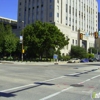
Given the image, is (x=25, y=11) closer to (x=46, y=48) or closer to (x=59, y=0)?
(x=59, y=0)

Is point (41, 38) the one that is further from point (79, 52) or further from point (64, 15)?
point (64, 15)

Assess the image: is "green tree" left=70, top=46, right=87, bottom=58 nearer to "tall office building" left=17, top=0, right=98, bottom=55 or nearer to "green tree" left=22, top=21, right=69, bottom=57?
"tall office building" left=17, top=0, right=98, bottom=55

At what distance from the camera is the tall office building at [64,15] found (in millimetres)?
103631

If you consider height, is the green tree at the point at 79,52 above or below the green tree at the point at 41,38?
below

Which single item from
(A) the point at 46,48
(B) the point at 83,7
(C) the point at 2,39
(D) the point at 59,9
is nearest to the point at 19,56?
(C) the point at 2,39

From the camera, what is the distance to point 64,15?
4272 inches

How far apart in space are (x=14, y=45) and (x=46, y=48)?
427 inches

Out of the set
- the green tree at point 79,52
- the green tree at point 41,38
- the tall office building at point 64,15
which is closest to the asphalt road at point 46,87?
the green tree at point 41,38

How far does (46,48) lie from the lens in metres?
62.0

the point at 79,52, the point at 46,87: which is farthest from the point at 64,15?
the point at 46,87

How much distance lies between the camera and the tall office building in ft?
340

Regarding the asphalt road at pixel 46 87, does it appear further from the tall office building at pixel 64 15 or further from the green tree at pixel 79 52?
the green tree at pixel 79 52

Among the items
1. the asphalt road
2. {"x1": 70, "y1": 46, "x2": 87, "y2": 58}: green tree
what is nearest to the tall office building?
{"x1": 70, "y1": 46, "x2": 87, "y2": 58}: green tree

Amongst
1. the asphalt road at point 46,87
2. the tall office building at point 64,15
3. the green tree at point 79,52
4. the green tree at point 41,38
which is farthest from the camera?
the tall office building at point 64,15
